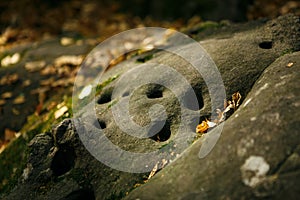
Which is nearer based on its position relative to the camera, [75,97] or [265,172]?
[265,172]

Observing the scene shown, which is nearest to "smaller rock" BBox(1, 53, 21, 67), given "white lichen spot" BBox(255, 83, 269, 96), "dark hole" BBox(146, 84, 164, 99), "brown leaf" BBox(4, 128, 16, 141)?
"brown leaf" BBox(4, 128, 16, 141)

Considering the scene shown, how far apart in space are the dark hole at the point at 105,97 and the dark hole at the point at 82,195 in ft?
3.11

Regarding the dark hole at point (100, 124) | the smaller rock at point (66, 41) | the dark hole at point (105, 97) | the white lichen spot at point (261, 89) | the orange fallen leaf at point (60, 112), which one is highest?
the white lichen spot at point (261, 89)

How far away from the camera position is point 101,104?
337cm

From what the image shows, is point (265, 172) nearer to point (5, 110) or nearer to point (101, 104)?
point (101, 104)

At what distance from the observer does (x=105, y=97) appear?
137 inches

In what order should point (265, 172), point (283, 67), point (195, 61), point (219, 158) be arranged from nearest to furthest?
point (265, 172) → point (219, 158) → point (283, 67) → point (195, 61)

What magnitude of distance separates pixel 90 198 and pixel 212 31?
8.12ft

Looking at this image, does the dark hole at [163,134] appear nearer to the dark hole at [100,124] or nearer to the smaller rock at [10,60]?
the dark hole at [100,124]

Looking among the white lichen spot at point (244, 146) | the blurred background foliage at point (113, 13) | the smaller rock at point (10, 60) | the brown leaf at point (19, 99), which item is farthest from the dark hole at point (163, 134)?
the blurred background foliage at point (113, 13)

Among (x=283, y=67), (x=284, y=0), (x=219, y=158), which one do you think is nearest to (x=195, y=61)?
(x=283, y=67)

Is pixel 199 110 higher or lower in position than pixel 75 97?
higher

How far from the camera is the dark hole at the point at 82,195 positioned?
8.97 feet

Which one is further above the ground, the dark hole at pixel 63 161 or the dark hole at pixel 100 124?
the dark hole at pixel 100 124
